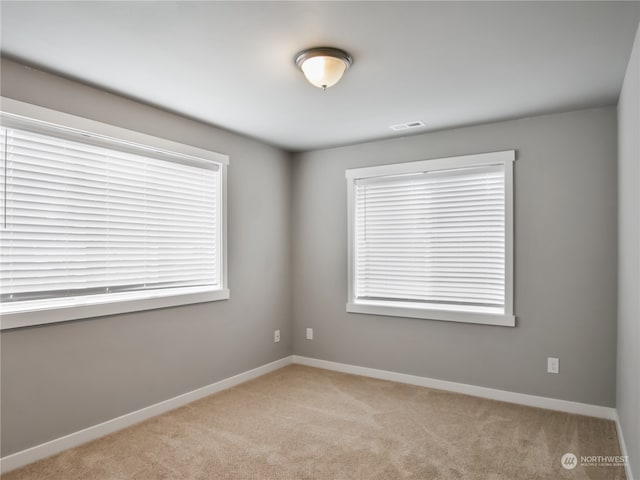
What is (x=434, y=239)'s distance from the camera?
412 centimetres

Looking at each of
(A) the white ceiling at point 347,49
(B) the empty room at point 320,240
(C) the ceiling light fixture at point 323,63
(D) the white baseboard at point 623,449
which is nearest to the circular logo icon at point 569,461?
(B) the empty room at point 320,240

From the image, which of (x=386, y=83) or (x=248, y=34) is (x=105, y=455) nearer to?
(x=248, y=34)

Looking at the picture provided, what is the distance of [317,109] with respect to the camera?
3.47 metres

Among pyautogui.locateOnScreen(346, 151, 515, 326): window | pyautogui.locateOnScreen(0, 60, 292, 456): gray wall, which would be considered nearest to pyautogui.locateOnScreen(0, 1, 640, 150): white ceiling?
pyautogui.locateOnScreen(0, 60, 292, 456): gray wall

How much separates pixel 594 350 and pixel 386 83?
2613 millimetres

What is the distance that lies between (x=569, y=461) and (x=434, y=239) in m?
2.05

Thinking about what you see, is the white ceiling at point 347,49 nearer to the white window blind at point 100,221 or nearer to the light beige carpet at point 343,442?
the white window blind at point 100,221

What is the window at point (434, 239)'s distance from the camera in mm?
3803

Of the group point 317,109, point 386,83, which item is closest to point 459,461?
point 386,83

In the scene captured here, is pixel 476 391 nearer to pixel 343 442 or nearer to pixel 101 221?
pixel 343 442

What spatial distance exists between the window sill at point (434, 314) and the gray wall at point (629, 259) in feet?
2.85

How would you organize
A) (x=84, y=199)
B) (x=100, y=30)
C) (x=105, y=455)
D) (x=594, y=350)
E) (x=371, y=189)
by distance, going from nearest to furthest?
1. (x=100, y=30)
2. (x=105, y=455)
3. (x=84, y=199)
4. (x=594, y=350)
5. (x=371, y=189)

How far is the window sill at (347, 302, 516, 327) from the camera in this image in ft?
12.2

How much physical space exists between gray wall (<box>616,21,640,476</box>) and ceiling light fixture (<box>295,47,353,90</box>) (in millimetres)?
1515
